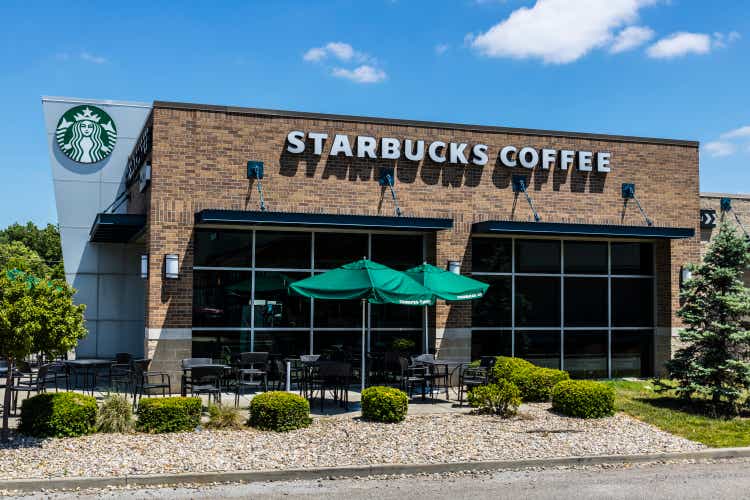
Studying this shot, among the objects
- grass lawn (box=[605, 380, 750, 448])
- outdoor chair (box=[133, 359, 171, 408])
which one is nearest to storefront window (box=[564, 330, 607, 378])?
grass lawn (box=[605, 380, 750, 448])

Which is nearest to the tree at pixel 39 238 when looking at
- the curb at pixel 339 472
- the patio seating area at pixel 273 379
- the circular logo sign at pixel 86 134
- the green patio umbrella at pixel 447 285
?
the circular logo sign at pixel 86 134

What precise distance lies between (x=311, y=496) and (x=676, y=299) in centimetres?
1372

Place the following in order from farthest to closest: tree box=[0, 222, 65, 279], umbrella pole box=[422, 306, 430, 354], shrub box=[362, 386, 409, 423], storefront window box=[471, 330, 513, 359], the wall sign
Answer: tree box=[0, 222, 65, 279] < storefront window box=[471, 330, 513, 359] < umbrella pole box=[422, 306, 430, 354] < the wall sign < shrub box=[362, 386, 409, 423]

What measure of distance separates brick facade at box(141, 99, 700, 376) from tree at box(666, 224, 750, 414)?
4794mm

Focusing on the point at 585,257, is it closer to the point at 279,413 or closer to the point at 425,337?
the point at 425,337

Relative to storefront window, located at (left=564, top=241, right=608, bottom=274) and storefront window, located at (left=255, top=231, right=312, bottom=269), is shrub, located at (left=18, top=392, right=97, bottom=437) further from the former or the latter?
storefront window, located at (left=564, top=241, right=608, bottom=274)

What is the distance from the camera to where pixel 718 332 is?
1448cm

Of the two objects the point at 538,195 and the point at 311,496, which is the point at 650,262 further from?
the point at 311,496

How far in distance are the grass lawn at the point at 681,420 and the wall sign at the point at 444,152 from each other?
19.2 feet

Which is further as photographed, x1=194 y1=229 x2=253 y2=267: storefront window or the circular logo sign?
the circular logo sign

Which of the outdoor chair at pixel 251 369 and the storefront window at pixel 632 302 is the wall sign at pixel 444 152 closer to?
the storefront window at pixel 632 302

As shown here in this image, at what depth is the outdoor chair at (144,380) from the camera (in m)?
13.6

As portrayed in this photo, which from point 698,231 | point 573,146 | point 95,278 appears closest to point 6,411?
point 95,278

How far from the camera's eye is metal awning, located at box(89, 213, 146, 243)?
17.8 m
